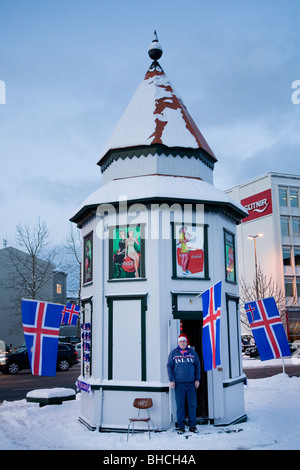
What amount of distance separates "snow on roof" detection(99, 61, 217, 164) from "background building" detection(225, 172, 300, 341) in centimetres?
3406

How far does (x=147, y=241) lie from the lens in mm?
10141

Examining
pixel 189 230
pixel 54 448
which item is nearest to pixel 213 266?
pixel 189 230

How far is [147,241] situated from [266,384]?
9807 mm

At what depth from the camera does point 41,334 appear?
30.0 feet

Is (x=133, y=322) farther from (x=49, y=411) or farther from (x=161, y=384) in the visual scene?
(x=49, y=411)

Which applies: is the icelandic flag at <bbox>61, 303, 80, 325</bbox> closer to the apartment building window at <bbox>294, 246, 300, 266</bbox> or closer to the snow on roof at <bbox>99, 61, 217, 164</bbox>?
the snow on roof at <bbox>99, 61, 217, 164</bbox>

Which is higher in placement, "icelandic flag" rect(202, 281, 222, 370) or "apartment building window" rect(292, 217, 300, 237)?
"apartment building window" rect(292, 217, 300, 237)

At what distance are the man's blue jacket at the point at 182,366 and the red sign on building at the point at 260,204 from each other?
38775 mm

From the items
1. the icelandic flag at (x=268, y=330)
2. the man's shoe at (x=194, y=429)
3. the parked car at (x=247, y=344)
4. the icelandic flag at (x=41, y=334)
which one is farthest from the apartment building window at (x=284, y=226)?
the icelandic flag at (x=41, y=334)

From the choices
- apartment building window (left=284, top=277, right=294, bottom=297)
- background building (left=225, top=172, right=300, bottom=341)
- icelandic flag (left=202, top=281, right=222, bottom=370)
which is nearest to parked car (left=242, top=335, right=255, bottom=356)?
background building (left=225, top=172, right=300, bottom=341)

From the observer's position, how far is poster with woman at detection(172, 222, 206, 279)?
1020cm

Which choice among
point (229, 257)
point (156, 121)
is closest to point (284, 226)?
point (229, 257)

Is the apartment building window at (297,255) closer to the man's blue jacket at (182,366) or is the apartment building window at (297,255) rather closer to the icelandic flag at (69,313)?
the icelandic flag at (69,313)

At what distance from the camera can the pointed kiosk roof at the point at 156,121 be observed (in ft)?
36.5
